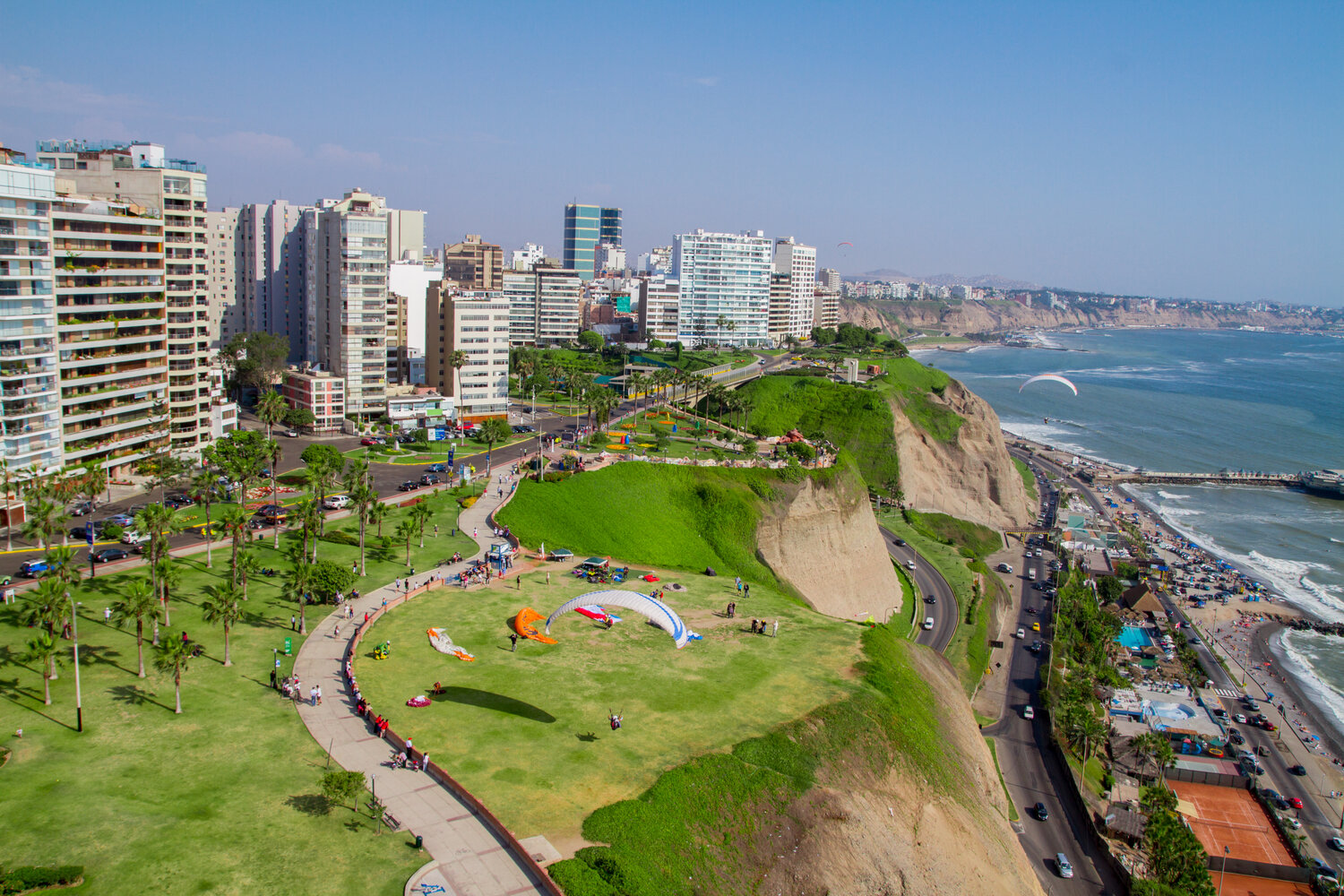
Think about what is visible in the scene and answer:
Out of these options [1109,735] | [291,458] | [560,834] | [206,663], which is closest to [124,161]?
[291,458]

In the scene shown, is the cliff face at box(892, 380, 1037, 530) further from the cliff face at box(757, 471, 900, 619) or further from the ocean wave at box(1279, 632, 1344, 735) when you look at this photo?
the ocean wave at box(1279, 632, 1344, 735)

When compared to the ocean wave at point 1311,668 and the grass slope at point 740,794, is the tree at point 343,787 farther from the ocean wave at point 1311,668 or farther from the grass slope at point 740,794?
the ocean wave at point 1311,668

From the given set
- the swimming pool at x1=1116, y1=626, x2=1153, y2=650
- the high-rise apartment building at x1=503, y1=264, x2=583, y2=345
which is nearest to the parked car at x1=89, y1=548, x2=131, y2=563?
the swimming pool at x1=1116, y1=626, x2=1153, y2=650

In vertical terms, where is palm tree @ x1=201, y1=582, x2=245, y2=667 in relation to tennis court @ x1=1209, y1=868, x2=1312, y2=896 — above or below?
above

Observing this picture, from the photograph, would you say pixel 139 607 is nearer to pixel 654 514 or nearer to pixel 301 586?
pixel 301 586

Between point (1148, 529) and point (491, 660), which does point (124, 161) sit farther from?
point (1148, 529)

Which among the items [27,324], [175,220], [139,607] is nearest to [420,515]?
[139,607]
